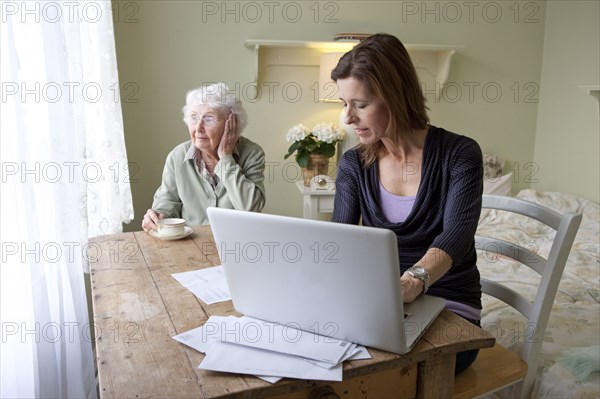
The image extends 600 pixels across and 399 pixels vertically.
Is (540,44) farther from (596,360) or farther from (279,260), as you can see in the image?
(279,260)

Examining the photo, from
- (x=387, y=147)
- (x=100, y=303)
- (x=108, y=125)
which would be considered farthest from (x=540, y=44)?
(x=100, y=303)

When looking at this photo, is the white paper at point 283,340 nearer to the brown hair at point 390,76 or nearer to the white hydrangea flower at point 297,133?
the brown hair at point 390,76

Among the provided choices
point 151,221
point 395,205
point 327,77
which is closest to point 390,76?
point 395,205

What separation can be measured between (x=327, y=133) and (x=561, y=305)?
4.49 ft

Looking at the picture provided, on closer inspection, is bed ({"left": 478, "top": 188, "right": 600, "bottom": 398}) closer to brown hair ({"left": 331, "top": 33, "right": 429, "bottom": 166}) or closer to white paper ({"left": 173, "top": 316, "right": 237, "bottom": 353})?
brown hair ({"left": 331, "top": 33, "right": 429, "bottom": 166})

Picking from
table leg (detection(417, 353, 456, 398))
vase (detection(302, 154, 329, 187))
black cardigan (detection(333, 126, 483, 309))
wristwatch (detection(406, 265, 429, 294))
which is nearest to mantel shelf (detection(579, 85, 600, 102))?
vase (detection(302, 154, 329, 187))

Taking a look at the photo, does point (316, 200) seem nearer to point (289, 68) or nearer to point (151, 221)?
point (289, 68)

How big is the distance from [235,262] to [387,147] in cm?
65

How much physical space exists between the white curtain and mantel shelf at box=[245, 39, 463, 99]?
872 millimetres

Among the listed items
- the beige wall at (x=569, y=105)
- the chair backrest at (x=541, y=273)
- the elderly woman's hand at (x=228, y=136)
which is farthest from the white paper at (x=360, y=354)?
the beige wall at (x=569, y=105)

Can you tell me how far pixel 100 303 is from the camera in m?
1.09

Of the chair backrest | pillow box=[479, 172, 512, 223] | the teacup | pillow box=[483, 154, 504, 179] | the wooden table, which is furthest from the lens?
pillow box=[483, 154, 504, 179]

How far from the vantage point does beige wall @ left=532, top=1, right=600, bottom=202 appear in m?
2.91

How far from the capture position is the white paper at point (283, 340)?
0.85 meters
